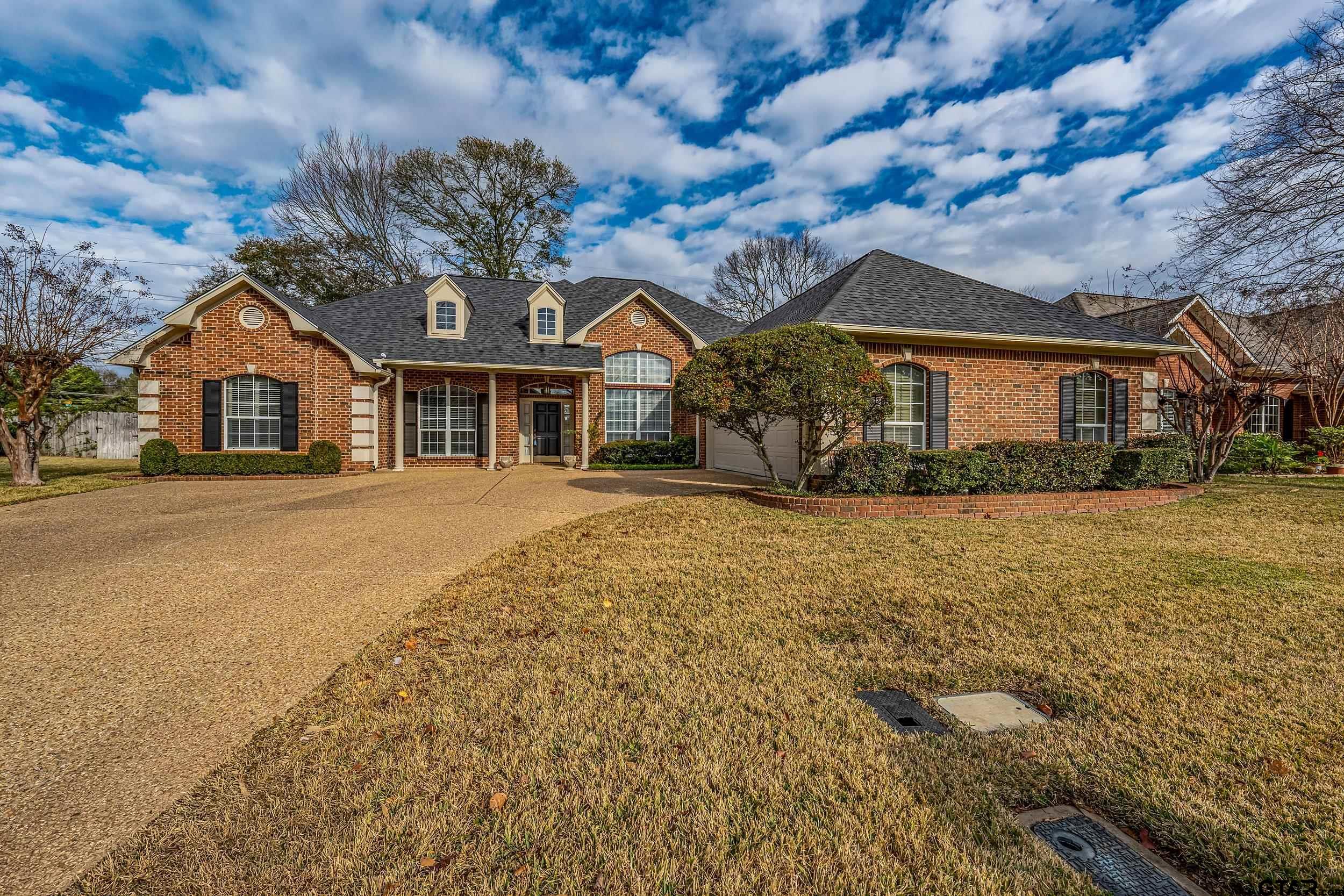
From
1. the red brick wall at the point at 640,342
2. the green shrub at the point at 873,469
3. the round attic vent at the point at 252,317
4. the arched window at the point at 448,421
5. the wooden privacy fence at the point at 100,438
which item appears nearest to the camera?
the green shrub at the point at 873,469

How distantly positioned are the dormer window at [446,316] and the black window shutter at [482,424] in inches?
90.3

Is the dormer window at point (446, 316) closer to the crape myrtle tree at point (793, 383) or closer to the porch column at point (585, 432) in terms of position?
the porch column at point (585, 432)

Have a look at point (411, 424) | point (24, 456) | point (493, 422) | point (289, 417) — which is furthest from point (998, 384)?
point (24, 456)

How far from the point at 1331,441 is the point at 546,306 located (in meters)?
22.4

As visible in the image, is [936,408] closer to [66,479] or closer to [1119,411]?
[1119,411]

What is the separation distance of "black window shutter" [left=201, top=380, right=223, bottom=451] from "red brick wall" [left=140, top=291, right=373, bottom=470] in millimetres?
78

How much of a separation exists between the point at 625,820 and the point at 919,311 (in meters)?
11.3

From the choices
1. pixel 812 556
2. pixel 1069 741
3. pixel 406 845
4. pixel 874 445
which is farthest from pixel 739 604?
pixel 874 445

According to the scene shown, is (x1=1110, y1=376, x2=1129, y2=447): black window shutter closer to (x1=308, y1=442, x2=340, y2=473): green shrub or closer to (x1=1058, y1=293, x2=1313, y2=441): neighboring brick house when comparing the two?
(x1=1058, y1=293, x2=1313, y2=441): neighboring brick house

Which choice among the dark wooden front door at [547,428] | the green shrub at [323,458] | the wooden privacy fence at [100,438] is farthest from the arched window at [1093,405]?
the wooden privacy fence at [100,438]

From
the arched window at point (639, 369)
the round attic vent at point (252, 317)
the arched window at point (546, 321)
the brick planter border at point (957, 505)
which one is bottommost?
the brick planter border at point (957, 505)

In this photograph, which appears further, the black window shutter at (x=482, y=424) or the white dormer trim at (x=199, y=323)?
the black window shutter at (x=482, y=424)

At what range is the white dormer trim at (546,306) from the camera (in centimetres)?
1669

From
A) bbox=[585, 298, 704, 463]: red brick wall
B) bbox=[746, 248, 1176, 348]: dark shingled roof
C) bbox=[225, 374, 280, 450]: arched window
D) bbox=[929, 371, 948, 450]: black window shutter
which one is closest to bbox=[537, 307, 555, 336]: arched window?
bbox=[585, 298, 704, 463]: red brick wall
